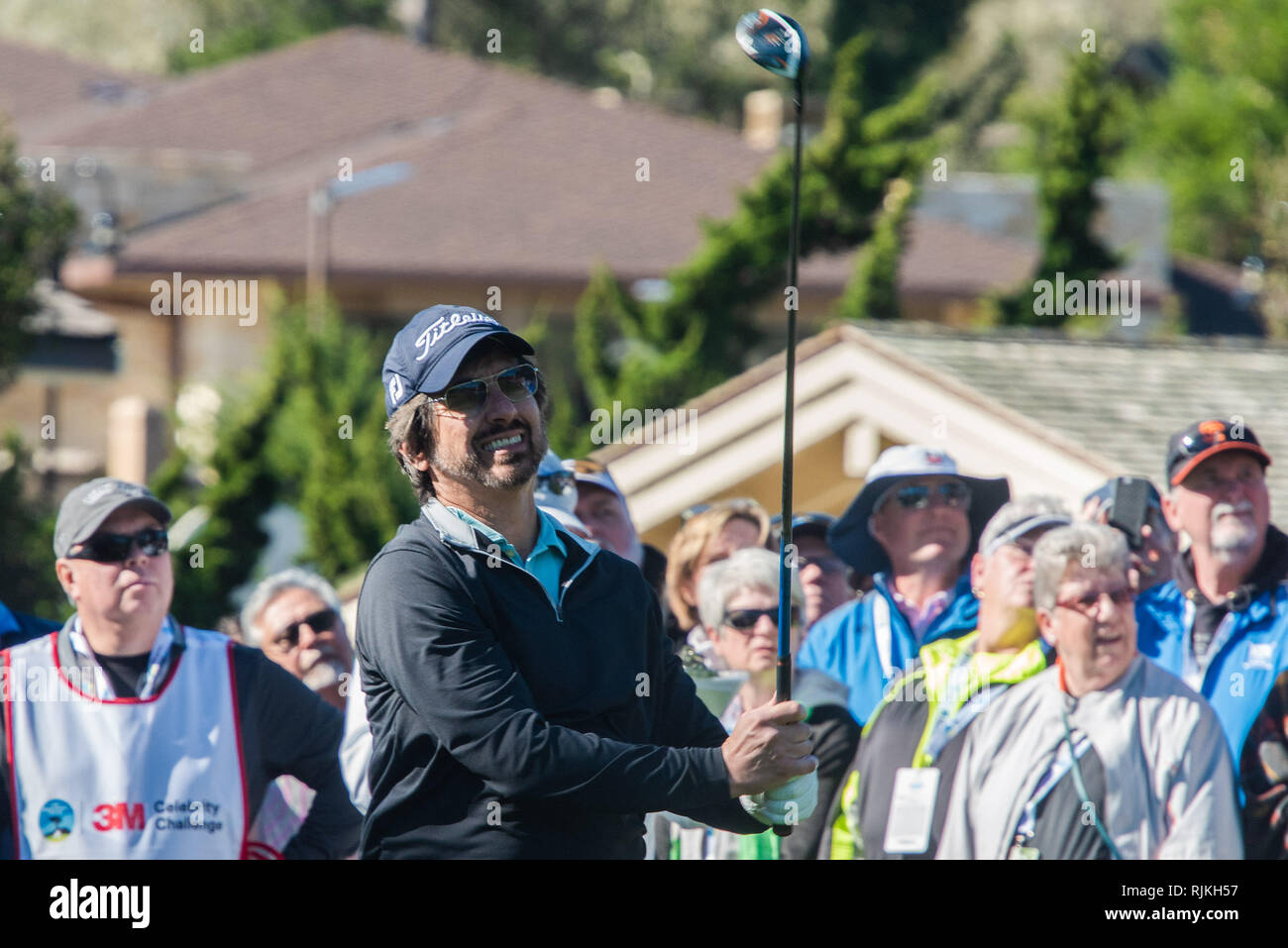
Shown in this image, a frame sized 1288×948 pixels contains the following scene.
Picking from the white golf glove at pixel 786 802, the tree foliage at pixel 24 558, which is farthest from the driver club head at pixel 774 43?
the tree foliage at pixel 24 558

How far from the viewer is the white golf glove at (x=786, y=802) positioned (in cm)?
308

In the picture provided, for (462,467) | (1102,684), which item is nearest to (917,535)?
(1102,684)

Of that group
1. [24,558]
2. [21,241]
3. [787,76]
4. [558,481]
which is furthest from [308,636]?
[21,241]

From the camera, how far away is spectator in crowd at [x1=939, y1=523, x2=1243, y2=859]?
4.65 m

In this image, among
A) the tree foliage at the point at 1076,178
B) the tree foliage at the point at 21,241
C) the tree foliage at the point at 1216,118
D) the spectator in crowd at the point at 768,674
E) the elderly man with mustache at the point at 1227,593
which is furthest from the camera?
the tree foliage at the point at 1216,118

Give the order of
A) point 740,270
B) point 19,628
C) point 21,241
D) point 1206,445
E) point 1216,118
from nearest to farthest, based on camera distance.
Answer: point 19,628 → point 1206,445 → point 740,270 → point 21,241 → point 1216,118

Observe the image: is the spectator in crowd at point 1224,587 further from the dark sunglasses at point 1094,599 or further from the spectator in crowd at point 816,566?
the spectator in crowd at point 816,566

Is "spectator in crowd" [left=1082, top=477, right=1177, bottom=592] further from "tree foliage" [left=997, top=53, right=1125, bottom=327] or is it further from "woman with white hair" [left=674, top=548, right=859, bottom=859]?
"tree foliage" [left=997, top=53, right=1125, bottom=327]

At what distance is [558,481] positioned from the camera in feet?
18.2

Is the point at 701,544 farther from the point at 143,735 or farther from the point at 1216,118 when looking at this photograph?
the point at 1216,118

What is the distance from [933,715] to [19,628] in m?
2.41
